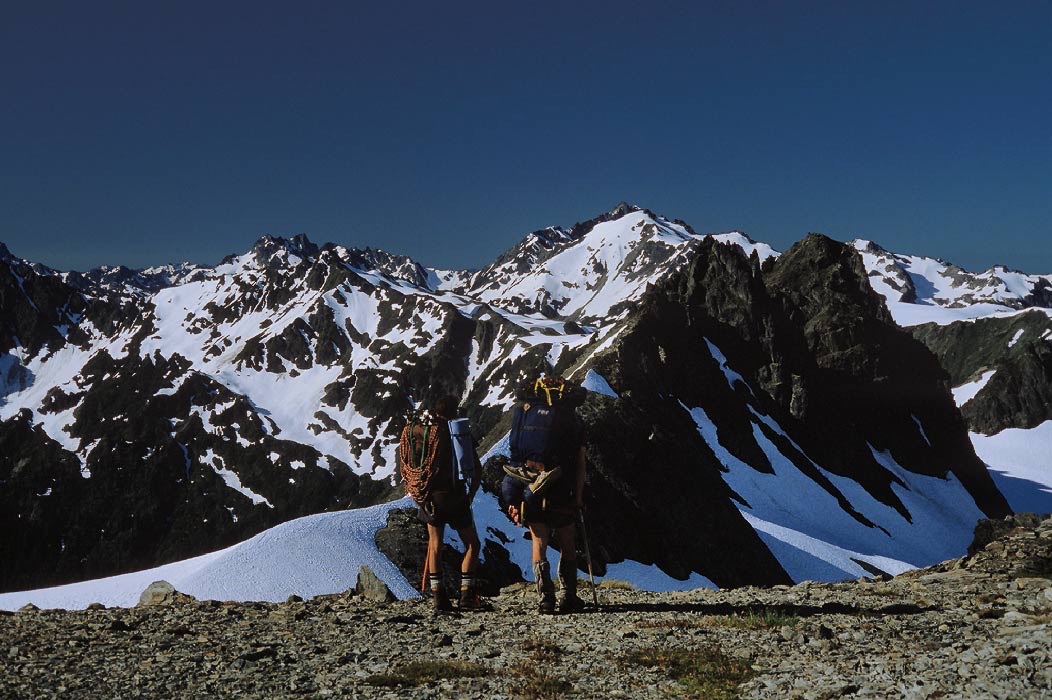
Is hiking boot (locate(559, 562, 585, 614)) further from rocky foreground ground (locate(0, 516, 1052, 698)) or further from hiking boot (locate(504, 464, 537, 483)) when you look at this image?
hiking boot (locate(504, 464, 537, 483))

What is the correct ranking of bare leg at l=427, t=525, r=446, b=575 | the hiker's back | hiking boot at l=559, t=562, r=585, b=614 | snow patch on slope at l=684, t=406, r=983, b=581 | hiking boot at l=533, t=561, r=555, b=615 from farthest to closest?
1. snow patch on slope at l=684, t=406, r=983, b=581
2. bare leg at l=427, t=525, r=446, b=575
3. the hiker's back
4. hiking boot at l=559, t=562, r=585, b=614
5. hiking boot at l=533, t=561, r=555, b=615

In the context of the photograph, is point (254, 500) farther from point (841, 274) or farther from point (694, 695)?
point (694, 695)

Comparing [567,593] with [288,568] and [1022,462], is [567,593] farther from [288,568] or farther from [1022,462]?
[1022,462]

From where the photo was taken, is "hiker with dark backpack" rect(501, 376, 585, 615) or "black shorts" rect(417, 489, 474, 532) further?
"black shorts" rect(417, 489, 474, 532)

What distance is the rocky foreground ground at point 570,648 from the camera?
310 inches

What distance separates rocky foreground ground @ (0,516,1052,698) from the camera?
786cm

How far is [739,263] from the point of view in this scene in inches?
4227

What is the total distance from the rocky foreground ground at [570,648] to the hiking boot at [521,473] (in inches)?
85.5

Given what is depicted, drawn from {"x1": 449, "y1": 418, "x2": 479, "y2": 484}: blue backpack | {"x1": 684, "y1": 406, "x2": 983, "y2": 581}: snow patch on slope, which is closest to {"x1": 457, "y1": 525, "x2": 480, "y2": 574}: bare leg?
{"x1": 449, "y1": 418, "x2": 479, "y2": 484}: blue backpack

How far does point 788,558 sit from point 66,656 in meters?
48.6

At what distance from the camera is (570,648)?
9875 mm

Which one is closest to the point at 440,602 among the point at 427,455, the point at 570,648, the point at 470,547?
the point at 470,547

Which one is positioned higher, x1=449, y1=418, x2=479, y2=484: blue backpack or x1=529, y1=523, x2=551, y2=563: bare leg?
x1=449, y1=418, x2=479, y2=484: blue backpack

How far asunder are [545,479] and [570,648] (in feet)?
9.73
